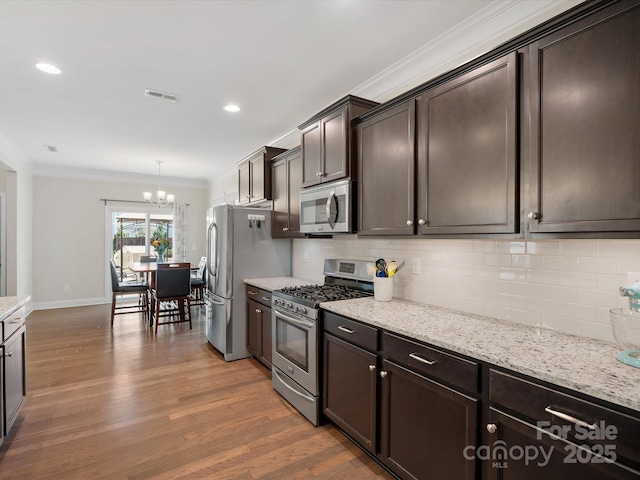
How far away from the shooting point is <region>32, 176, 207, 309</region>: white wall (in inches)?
249

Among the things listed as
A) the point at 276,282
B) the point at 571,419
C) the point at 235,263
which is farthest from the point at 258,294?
the point at 571,419

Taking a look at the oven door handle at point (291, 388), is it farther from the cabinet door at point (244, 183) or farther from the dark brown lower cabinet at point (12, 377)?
the cabinet door at point (244, 183)

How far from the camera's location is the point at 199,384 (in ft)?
10.3

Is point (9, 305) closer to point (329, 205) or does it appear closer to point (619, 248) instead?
point (329, 205)

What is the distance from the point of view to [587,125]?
1.32 m

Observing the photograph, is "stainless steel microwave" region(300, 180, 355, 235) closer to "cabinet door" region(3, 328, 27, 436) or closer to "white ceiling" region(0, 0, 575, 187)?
"white ceiling" region(0, 0, 575, 187)

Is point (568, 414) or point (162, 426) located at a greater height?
point (568, 414)

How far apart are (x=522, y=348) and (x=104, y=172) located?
7.69m

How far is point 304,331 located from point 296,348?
0.22 meters

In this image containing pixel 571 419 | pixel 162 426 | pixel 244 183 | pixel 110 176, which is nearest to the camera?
pixel 571 419

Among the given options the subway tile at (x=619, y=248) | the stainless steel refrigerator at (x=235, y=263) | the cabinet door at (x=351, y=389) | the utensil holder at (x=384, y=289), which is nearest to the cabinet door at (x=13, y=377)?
the stainless steel refrigerator at (x=235, y=263)

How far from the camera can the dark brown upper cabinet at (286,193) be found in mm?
3477

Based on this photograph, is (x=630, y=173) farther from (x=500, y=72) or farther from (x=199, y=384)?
(x=199, y=384)

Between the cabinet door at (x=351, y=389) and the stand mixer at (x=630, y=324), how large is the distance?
110cm
